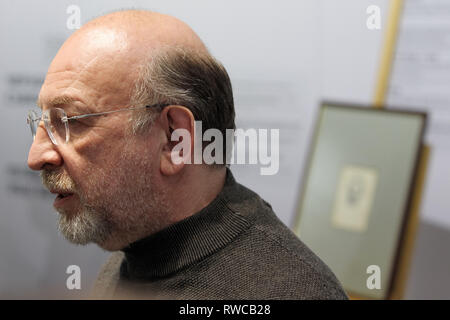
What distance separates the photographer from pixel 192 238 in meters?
0.88

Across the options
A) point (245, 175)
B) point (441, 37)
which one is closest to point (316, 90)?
point (441, 37)

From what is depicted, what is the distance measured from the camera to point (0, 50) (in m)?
1.53

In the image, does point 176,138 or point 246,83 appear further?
point 246,83

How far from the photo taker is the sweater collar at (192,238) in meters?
0.87

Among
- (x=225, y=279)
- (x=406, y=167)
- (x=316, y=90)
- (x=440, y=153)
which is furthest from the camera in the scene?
(x=440, y=153)

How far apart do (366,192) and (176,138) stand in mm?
704

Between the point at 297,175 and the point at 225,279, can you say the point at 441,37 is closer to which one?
the point at 297,175

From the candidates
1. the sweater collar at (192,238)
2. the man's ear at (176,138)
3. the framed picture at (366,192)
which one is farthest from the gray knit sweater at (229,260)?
the framed picture at (366,192)

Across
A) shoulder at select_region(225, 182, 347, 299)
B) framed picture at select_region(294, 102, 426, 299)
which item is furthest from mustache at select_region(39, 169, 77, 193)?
framed picture at select_region(294, 102, 426, 299)

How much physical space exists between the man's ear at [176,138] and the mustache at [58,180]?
17 centimetres

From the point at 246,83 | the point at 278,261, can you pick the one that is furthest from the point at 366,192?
the point at 278,261

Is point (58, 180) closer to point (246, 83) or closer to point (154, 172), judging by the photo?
A: point (154, 172)

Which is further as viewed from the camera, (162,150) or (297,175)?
(297,175)
